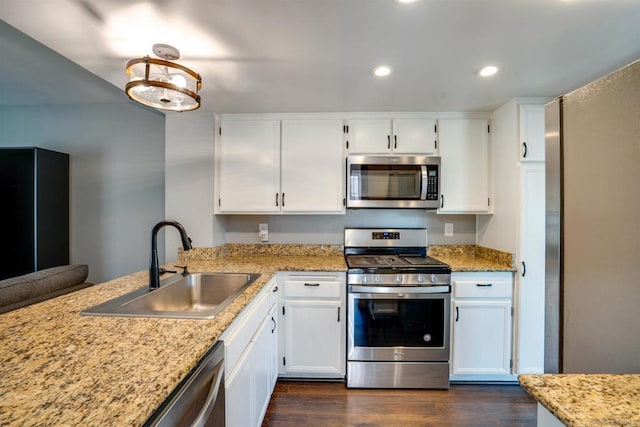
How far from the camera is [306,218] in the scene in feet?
8.79

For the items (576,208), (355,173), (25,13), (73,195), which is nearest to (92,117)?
(73,195)

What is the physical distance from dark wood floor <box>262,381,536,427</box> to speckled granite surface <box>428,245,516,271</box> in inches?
37.0

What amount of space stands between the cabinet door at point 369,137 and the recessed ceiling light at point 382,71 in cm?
66

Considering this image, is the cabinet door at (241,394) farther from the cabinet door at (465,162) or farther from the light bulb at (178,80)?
the cabinet door at (465,162)

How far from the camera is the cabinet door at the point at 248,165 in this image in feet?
7.91

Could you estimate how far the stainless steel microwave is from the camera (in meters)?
2.27

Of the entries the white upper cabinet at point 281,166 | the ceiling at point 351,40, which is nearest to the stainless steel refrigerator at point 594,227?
the ceiling at point 351,40

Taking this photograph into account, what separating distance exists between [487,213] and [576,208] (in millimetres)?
1604

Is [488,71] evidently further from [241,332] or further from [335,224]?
[241,332]

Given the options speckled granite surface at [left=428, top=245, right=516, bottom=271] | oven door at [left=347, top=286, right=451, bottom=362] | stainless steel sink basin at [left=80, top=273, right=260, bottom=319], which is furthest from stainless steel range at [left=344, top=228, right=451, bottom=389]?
stainless steel sink basin at [left=80, top=273, right=260, bottom=319]

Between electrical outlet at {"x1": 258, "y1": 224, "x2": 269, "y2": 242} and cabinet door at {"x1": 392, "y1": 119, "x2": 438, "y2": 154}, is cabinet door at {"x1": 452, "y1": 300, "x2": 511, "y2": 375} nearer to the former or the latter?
cabinet door at {"x1": 392, "y1": 119, "x2": 438, "y2": 154}

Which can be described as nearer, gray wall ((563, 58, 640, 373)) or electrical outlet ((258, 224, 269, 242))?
gray wall ((563, 58, 640, 373))

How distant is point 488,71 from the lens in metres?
1.68

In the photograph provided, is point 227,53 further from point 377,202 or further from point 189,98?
point 377,202
